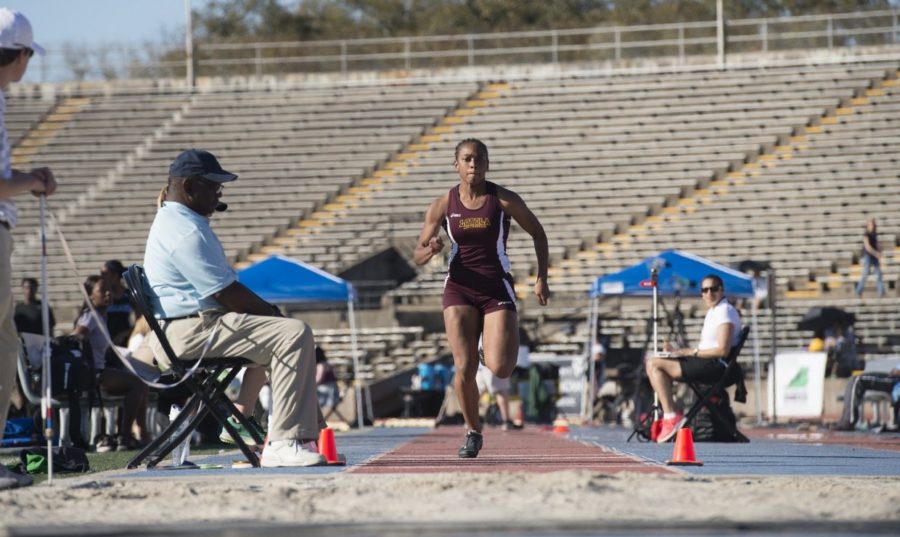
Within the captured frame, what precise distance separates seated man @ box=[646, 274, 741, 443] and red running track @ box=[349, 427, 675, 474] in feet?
2.81

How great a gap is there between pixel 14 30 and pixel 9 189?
2.37 ft

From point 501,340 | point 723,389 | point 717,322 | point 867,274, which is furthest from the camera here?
point 867,274

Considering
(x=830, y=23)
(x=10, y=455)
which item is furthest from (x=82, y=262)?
(x=10, y=455)

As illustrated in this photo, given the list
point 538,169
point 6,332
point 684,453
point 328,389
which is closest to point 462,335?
point 684,453

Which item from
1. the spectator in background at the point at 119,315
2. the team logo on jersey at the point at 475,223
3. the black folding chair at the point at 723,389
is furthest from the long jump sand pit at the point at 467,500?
the spectator in background at the point at 119,315

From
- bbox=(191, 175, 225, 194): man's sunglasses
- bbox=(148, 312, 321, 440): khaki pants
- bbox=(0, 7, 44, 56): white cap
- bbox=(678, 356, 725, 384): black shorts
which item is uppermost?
bbox=(0, 7, 44, 56): white cap

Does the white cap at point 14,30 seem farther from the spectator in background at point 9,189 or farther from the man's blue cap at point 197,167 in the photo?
the man's blue cap at point 197,167

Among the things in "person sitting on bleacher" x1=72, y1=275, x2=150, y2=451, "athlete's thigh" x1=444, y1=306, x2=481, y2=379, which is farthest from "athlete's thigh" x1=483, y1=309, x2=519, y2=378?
"person sitting on bleacher" x1=72, y1=275, x2=150, y2=451

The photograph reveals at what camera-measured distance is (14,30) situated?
6664mm

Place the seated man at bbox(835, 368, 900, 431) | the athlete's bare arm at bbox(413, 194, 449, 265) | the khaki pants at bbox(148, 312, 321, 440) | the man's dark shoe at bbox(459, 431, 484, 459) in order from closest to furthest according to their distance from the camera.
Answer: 1. the khaki pants at bbox(148, 312, 321, 440)
2. the man's dark shoe at bbox(459, 431, 484, 459)
3. the athlete's bare arm at bbox(413, 194, 449, 265)
4. the seated man at bbox(835, 368, 900, 431)

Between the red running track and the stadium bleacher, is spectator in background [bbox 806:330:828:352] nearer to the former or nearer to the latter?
the stadium bleacher

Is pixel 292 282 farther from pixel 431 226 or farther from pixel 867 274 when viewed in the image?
pixel 431 226

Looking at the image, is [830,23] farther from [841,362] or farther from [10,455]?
[10,455]

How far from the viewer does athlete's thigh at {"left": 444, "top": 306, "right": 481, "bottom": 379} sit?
9055mm
